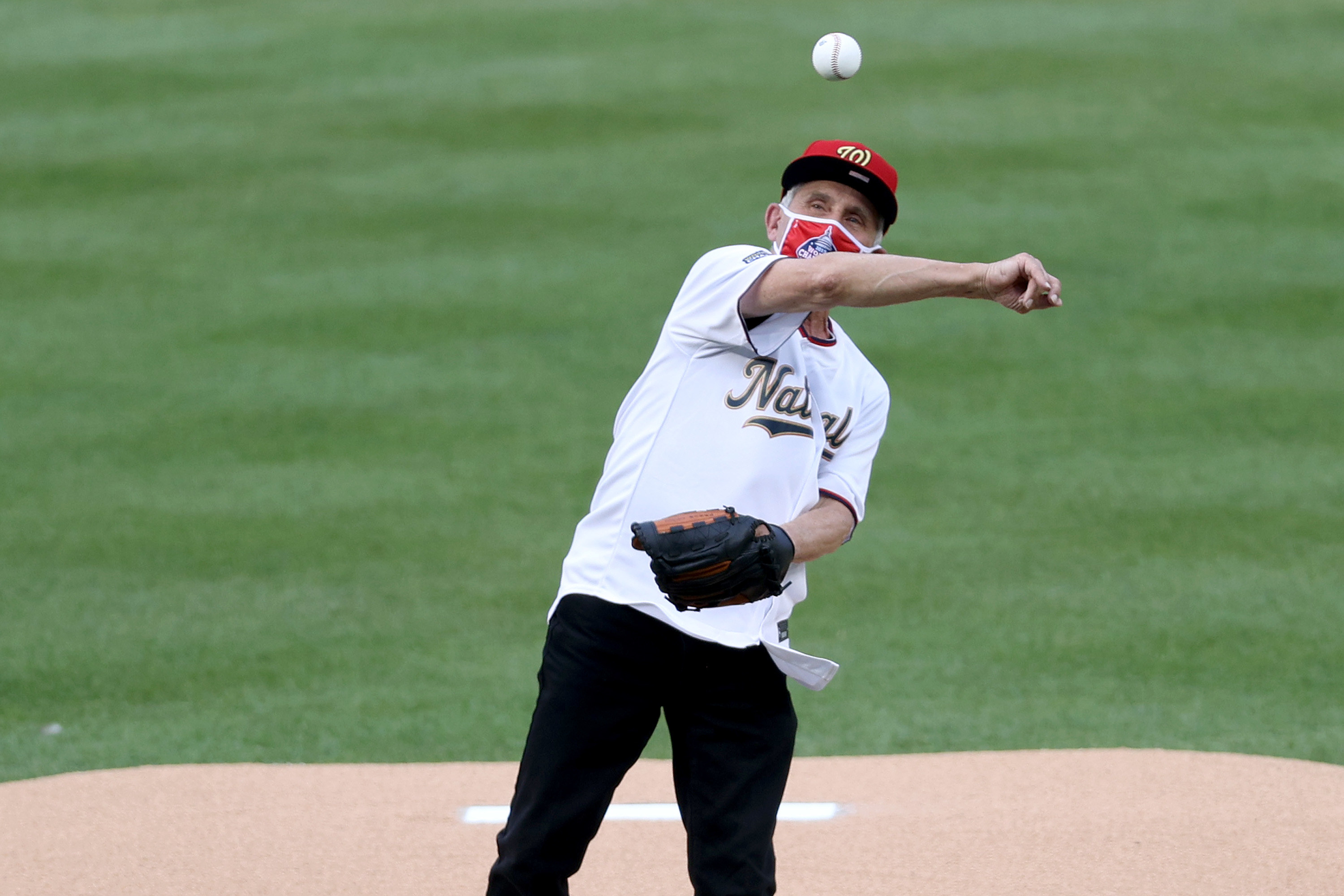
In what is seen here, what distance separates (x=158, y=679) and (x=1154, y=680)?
164 inches

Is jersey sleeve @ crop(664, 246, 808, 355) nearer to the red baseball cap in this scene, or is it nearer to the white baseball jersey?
the white baseball jersey

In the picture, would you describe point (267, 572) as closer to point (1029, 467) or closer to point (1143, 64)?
point (1029, 467)

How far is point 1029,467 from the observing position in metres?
9.12

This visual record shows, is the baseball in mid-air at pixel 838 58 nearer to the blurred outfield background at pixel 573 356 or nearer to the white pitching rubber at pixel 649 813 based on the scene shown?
the white pitching rubber at pixel 649 813

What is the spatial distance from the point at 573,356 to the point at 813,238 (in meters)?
7.03

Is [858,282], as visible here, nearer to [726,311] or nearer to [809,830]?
[726,311]

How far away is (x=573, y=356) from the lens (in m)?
10.6

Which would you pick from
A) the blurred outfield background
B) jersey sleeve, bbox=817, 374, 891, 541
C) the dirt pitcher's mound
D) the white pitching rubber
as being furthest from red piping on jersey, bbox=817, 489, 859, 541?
the blurred outfield background

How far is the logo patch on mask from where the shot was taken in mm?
3652

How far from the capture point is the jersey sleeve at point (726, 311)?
3396 millimetres

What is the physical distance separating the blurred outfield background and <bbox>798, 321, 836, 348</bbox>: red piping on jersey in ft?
8.62

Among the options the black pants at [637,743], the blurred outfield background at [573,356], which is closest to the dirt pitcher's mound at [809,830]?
the blurred outfield background at [573,356]

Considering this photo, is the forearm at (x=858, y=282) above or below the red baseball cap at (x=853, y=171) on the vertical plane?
below

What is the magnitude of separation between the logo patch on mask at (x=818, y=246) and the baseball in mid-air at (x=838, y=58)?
2.57 feet
